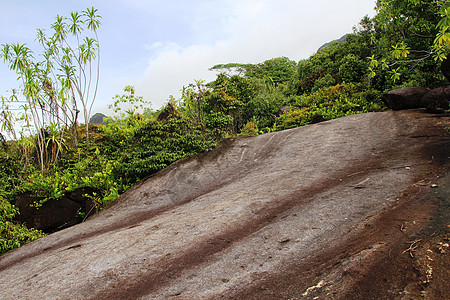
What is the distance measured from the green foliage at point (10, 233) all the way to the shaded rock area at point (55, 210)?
0.68 m

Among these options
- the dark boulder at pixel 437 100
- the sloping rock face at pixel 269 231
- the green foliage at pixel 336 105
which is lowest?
the sloping rock face at pixel 269 231

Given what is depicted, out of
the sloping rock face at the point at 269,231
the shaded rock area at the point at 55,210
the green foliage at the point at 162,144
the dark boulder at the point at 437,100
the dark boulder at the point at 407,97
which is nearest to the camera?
the sloping rock face at the point at 269,231

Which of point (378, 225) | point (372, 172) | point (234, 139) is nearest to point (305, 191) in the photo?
point (372, 172)

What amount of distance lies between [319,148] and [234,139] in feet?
11.9

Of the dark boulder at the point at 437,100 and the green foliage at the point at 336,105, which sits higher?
the green foliage at the point at 336,105

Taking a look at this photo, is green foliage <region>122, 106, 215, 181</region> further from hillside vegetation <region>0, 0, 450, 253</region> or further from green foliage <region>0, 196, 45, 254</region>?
green foliage <region>0, 196, 45, 254</region>

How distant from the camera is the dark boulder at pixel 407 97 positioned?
9.94m

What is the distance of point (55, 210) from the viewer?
8.87 m

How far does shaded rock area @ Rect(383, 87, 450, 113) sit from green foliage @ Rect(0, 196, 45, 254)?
42.8ft

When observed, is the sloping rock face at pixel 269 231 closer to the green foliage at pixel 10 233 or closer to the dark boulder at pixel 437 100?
the dark boulder at pixel 437 100

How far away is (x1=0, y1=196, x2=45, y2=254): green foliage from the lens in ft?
23.2

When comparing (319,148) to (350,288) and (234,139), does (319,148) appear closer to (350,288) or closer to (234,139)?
(234,139)

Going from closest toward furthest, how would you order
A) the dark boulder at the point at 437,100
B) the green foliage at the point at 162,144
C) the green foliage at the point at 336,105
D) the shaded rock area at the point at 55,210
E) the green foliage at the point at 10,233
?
1. the green foliage at the point at 10,233
2. the dark boulder at the point at 437,100
3. the shaded rock area at the point at 55,210
4. the green foliage at the point at 162,144
5. the green foliage at the point at 336,105

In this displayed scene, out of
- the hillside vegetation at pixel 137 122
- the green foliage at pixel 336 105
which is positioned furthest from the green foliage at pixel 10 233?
the green foliage at pixel 336 105
